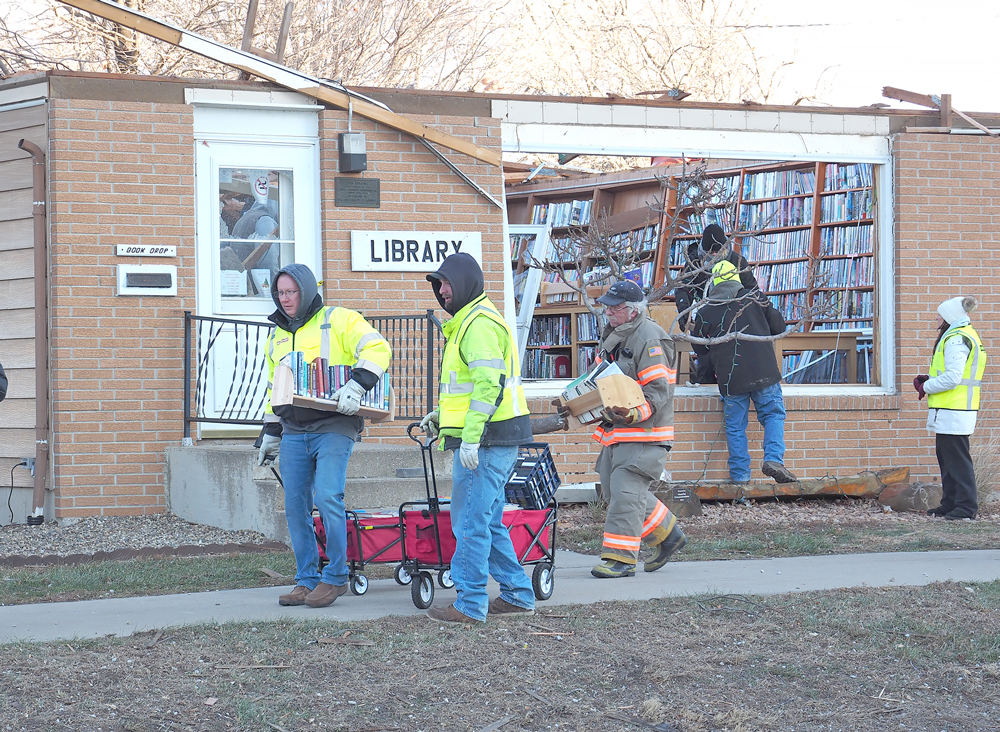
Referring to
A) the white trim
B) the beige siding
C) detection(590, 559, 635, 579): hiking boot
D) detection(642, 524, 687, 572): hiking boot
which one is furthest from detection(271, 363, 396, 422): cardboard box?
the white trim

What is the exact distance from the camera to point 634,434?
711cm

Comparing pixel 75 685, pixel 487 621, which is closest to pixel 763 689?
pixel 487 621

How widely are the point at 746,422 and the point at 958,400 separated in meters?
1.82

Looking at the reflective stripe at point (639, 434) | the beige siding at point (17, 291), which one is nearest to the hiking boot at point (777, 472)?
the reflective stripe at point (639, 434)

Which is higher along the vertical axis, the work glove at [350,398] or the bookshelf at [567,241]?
the bookshelf at [567,241]

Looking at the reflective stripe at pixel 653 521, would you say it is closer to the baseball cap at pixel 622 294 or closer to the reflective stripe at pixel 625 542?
the reflective stripe at pixel 625 542

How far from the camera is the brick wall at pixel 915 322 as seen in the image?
434 inches

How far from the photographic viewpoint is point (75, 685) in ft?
15.3

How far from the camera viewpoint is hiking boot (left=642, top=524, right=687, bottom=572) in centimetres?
735

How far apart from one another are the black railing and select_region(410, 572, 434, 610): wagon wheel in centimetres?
328

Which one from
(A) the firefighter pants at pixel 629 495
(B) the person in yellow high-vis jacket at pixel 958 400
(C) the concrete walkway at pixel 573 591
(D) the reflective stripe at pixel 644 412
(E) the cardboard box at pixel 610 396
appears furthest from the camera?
(B) the person in yellow high-vis jacket at pixel 958 400

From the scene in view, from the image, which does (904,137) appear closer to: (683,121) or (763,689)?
(683,121)

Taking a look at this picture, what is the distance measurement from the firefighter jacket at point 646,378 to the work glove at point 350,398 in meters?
1.77

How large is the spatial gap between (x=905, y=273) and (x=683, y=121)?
2666 mm
